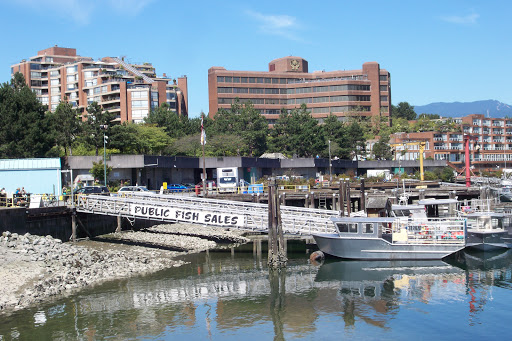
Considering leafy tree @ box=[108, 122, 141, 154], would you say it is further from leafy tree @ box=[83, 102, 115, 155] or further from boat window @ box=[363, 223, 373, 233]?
boat window @ box=[363, 223, 373, 233]

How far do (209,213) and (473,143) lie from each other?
367ft

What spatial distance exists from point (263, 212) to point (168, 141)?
54301 mm

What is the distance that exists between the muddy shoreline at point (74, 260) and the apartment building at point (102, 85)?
78930 mm

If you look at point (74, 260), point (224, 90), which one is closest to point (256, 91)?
point (224, 90)

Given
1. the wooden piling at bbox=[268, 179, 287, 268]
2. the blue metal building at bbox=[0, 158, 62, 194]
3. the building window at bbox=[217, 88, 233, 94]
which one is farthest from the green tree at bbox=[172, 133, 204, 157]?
the building window at bbox=[217, 88, 233, 94]

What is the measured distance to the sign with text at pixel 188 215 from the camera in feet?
Result: 127

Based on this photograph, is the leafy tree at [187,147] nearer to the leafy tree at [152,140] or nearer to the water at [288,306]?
the leafy tree at [152,140]

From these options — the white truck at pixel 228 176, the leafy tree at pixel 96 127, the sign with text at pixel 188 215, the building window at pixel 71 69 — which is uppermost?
the building window at pixel 71 69

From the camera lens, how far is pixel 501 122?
156625 mm

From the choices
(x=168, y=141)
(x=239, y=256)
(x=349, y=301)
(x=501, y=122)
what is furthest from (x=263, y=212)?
(x=501, y=122)

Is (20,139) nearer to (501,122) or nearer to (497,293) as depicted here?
(497,293)

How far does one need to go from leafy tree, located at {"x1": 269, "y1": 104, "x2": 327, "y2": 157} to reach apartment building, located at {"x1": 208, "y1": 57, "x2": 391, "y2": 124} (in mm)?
42372

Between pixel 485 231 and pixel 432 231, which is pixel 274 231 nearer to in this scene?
pixel 432 231

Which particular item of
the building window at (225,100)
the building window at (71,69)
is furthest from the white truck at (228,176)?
the building window at (71,69)
